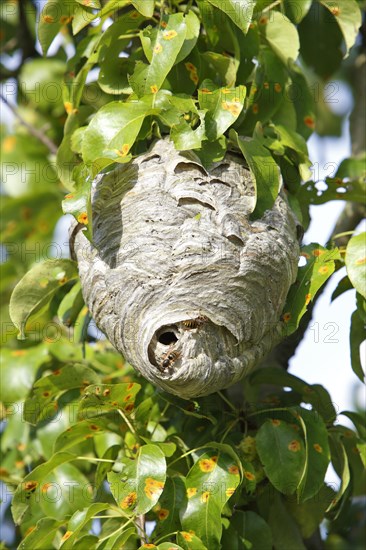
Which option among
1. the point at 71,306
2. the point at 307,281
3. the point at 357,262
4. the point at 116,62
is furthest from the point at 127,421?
the point at 116,62

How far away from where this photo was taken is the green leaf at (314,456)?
7.46 ft

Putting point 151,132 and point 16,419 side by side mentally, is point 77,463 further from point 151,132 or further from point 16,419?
point 151,132

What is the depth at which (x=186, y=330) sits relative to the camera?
6.56 ft

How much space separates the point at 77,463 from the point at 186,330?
100 cm

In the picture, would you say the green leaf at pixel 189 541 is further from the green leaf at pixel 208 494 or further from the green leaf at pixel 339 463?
the green leaf at pixel 339 463

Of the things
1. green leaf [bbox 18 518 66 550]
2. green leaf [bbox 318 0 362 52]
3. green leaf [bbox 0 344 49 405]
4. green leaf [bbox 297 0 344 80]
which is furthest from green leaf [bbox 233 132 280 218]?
green leaf [bbox 297 0 344 80]

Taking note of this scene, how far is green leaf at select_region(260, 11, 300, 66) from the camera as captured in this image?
2.43 meters

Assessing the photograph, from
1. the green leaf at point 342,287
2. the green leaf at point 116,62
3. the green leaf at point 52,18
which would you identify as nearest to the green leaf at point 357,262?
the green leaf at point 342,287

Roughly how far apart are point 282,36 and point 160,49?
1.43 feet

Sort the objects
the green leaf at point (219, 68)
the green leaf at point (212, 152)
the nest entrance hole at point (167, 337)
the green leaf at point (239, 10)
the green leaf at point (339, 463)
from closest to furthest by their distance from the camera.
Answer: the nest entrance hole at point (167, 337) → the green leaf at point (239, 10) → the green leaf at point (212, 152) → the green leaf at point (219, 68) → the green leaf at point (339, 463)

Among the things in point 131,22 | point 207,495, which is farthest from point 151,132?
point 207,495

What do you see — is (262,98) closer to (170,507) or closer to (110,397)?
(110,397)

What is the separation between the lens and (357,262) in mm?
2221

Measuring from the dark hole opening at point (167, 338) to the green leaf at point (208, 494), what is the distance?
1.23 feet
